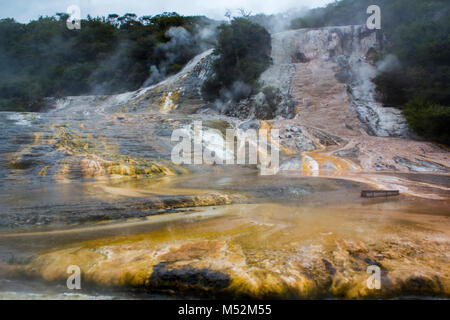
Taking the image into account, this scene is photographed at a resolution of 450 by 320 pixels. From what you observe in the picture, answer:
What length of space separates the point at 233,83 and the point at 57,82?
15006 mm

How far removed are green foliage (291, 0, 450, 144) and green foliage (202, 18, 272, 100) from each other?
19.8 feet

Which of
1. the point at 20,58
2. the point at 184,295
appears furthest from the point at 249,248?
the point at 20,58

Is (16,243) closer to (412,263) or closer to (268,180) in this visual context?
(412,263)

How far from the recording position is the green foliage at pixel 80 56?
24688mm

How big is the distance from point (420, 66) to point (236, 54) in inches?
343

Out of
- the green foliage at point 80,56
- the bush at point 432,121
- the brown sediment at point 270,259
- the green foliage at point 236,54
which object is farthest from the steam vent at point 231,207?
the green foliage at point 80,56

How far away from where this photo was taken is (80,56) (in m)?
29.3

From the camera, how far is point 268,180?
26.4ft

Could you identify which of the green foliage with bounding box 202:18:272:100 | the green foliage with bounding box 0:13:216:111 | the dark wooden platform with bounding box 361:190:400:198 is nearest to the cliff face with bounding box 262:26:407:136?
the green foliage with bounding box 202:18:272:100

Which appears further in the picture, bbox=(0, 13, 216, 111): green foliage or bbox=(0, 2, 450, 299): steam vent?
bbox=(0, 13, 216, 111): green foliage

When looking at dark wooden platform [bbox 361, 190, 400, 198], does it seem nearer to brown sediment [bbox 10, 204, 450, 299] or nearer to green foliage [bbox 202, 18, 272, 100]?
brown sediment [bbox 10, 204, 450, 299]

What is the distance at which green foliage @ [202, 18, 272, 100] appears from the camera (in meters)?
18.5

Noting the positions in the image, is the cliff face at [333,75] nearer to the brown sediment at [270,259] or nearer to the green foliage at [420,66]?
the green foliage at [420,66]

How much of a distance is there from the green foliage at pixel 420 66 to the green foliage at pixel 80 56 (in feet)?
43.1
